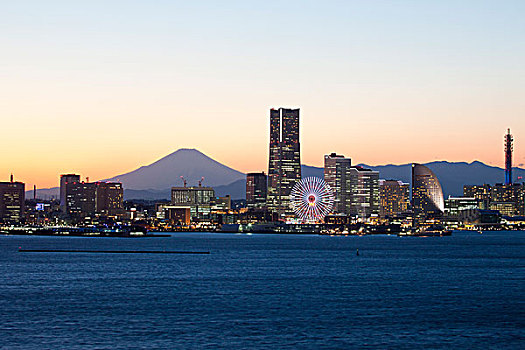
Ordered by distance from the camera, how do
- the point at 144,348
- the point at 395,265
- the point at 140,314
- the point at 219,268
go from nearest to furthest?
the point at 144,348, the point at 140,314, the point at 219,268, the point at 395,265

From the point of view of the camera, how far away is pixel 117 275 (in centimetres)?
9525

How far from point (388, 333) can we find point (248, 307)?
15.9m

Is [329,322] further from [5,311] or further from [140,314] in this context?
[5,311]

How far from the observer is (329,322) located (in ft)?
180

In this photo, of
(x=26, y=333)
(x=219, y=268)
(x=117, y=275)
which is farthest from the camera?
(x=219, y=268)

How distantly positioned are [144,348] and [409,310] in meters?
25.7

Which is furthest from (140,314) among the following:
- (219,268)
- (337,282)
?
(219,268)

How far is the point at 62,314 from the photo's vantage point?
2301 inches

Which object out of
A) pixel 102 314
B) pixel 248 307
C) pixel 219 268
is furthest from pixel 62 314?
pixel 219 268

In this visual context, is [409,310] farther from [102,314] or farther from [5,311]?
[5,311]

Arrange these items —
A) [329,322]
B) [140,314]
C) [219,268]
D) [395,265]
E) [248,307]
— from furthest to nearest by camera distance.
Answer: [395,265] < [219,268] < [248,307] < [140,314] < [329,322]

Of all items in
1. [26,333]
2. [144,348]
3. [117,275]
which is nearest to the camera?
[144,348]

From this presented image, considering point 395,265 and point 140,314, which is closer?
point 140,314

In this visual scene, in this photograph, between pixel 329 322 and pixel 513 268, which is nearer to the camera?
pixel 329 322
